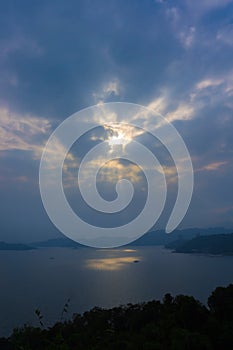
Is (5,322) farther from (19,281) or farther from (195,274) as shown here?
(195,274)

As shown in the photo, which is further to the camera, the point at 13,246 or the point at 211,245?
the point at 13,246

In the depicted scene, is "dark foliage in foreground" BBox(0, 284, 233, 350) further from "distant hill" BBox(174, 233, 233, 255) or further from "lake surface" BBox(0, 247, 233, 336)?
"distant hill" BBox(174, 233, 233, 255)

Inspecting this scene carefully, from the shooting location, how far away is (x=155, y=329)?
1045cm

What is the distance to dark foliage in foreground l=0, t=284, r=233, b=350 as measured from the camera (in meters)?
9.39

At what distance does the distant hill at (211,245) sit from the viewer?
87.6m

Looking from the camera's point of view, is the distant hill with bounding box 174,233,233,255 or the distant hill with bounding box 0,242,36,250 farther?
the distant hill with bounding box 0,242,36,250

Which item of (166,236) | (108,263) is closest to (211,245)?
(108,263)

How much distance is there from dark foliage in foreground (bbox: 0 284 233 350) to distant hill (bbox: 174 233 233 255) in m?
76.2

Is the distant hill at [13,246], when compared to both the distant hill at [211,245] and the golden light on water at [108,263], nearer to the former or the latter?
the golden light on water at [108,263]

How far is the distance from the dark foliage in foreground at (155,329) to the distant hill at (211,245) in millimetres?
76199

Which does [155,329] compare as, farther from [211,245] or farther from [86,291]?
[211,245]

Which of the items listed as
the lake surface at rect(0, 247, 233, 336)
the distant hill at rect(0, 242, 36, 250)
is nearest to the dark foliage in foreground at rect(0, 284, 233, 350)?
the lake surface at rect(0, 247, 233, 336)

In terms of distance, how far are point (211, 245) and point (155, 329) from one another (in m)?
88.8

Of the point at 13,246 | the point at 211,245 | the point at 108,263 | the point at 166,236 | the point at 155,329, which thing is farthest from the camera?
the point at 166,236
